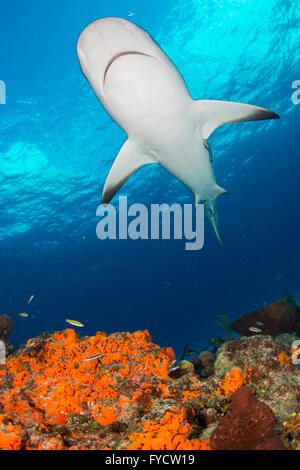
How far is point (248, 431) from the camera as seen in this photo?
6.80ft

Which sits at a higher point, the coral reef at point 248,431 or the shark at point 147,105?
the shark at point 147,105

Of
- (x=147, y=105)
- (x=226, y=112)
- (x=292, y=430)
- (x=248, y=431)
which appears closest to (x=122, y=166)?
(x=147, y=105)

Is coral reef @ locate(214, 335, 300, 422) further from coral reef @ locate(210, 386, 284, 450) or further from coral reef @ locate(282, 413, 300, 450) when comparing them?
coral reef @ locate(210, 386, 284, 450)

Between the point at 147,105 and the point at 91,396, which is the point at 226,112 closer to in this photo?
the point at 147,105

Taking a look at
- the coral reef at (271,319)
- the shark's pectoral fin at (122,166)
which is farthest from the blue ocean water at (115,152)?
the shark's pectoral fin at (122,166)

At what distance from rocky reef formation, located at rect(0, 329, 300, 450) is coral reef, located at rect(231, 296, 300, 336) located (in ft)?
15.7

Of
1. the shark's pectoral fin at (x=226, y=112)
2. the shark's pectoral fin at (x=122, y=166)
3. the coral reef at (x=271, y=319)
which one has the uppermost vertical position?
the shark's pectoral fin at (x=226, y=112)

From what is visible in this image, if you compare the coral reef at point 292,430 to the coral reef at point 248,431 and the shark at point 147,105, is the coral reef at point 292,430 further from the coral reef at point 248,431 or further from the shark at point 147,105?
the shark at point 147,105

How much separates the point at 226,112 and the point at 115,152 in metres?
16.2

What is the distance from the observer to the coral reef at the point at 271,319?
8094 millimetres

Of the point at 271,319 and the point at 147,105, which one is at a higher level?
the point at 147,105

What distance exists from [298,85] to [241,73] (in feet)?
17.8

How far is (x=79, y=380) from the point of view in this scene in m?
3.34

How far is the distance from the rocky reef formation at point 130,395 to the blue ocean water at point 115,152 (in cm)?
1141
